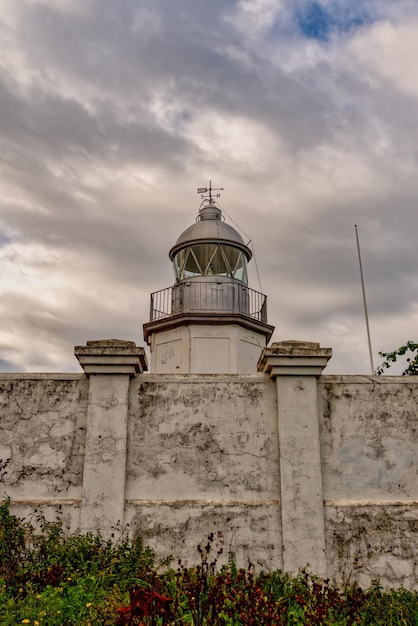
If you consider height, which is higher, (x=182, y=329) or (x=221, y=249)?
(x=221, y=249)

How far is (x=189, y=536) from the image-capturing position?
6273mm

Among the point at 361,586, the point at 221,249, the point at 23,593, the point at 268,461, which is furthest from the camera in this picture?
the point at 221,249

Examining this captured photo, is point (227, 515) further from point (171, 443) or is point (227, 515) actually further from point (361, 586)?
point (361, 586)

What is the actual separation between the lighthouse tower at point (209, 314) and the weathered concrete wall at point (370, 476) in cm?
664

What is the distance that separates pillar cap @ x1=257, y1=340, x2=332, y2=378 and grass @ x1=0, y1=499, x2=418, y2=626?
2.11m

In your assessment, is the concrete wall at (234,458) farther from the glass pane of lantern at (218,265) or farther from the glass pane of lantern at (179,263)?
the glass pane of lantern at (179,263)

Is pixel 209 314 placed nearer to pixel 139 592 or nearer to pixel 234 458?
pixel 234 458

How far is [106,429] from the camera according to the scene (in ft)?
21.4

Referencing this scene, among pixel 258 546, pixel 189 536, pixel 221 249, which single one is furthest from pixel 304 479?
pixel 221 249

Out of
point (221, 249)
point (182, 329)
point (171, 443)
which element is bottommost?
point (171, 443)

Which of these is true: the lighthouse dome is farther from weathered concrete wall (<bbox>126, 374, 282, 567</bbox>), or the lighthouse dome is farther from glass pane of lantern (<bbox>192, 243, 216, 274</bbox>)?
weathered concrete wall (<bbox>126, 374, 282, 567</bbox>)

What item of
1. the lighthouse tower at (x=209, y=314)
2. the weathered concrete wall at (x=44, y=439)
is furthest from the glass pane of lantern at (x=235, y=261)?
the weathered concrete wall at (x=44, y=439)

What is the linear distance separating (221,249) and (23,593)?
428 inches

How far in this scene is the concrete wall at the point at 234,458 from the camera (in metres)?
6.27
